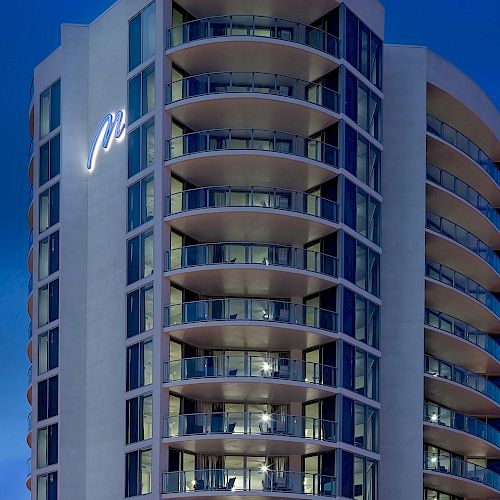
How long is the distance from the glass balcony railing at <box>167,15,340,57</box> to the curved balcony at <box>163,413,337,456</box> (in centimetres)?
1888

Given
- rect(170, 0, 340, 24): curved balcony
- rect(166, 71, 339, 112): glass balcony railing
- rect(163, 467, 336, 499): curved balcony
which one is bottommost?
rect(163, 467, 336, 499): curved balcony

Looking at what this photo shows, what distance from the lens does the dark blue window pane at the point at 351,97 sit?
83.8 m

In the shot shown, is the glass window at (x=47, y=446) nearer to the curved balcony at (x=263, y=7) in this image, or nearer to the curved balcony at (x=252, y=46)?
the curved balcony at (x=252, y=46)

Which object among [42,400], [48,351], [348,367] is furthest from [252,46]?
[42,400]

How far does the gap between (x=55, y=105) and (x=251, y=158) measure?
668 inches

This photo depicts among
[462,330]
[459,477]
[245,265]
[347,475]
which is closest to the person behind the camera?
[245,265]

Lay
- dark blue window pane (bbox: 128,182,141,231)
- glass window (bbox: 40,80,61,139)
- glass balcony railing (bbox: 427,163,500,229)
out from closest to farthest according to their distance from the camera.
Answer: dark blue window pane (bbox: 128,182,141,231)
glass balcony railing (bbox: 427,163,500,229)
glass window (bbox: 40,80,61,139)

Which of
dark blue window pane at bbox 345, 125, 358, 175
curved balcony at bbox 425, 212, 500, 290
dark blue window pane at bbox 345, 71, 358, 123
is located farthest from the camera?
curved balcony at bbox 425, 212, 500, 290

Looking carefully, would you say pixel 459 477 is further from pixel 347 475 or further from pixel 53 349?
pixel 53 349

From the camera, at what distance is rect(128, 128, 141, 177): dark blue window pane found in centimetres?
8338

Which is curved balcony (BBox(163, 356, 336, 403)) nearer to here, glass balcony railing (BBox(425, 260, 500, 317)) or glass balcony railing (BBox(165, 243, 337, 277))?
glass balcony railing (BBox(165, 243, 337, 277))

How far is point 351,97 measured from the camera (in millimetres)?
84125

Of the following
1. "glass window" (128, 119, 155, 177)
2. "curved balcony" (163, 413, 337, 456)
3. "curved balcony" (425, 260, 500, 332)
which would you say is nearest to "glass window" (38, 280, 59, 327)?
"glass window" (128, 119, 155, 177)

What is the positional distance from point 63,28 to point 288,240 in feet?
63.9
